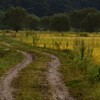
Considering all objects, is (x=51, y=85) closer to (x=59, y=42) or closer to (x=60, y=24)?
(x=59, y=42)

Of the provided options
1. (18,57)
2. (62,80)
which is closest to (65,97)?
(62,80)

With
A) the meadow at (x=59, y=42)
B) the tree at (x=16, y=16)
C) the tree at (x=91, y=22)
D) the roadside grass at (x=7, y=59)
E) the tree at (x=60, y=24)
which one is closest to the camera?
the roadside grass at (x=7, y=59)

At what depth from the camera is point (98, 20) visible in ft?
610

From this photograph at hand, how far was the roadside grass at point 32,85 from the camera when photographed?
2462 cm

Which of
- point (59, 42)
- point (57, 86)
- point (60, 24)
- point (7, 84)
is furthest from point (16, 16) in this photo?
point (57, 86)

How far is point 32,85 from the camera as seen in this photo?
2881 centimetres

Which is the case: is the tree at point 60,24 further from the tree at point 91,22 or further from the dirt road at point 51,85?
the dirt road at point 51,85

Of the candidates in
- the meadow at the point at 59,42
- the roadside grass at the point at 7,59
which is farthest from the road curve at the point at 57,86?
the meadow at the point at 59,42

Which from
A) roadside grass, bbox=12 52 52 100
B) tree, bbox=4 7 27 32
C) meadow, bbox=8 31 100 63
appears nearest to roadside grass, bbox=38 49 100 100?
roadside grass, bbox=12 52 52 100

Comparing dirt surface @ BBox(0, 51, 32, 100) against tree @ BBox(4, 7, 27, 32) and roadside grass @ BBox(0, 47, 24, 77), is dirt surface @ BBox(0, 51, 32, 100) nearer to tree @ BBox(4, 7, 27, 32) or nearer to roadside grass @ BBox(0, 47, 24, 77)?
roadside grass @ BBox(0, 47, 24, 77)

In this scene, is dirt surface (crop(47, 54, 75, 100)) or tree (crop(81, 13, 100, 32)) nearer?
dirt surface (crop(47, 54, 75, 100))

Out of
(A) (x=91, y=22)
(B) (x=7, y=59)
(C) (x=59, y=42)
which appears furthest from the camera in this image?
(A) (x=91, y=22)

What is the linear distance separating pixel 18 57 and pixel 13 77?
19.6m

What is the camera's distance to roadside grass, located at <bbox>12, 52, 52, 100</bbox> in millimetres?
24625
